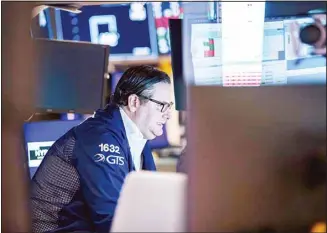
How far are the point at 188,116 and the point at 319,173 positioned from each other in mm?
253

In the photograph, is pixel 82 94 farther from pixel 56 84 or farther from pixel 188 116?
pixel 188 116

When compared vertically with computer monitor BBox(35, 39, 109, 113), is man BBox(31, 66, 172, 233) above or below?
below

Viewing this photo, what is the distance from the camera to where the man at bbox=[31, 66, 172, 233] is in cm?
133

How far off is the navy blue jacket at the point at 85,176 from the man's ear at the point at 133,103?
0.04 metres

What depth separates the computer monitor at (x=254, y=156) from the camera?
0.94 meters

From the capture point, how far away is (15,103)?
1.44 m

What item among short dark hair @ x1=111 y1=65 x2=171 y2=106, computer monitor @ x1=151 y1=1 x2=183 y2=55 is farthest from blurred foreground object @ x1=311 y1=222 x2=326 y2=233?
computer monitor @ x1=151 y1=1 x2=183 y2=55

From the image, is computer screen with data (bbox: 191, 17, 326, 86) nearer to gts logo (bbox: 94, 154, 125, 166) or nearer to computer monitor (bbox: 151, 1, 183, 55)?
computer monitor (bbox: 151, 1, 183, 55)

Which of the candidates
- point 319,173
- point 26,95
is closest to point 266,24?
point 319,173

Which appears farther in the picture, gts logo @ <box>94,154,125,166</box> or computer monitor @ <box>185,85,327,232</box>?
gts logo @ <box>94,154,125,166</box>

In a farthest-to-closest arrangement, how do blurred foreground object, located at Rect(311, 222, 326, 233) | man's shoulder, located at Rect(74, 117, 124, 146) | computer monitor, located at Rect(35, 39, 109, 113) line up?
computer monitor, located at Rect(35, 39, 109, 113)
man's shoulder, located at Rect(74, 117, 124, 146)
blurred foreground object, located at Rect(311, 222, 326, 233)

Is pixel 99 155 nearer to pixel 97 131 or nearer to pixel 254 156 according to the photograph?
pixel 97 131

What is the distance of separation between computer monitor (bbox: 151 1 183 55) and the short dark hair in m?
0.11

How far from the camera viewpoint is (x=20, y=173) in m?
1.43
